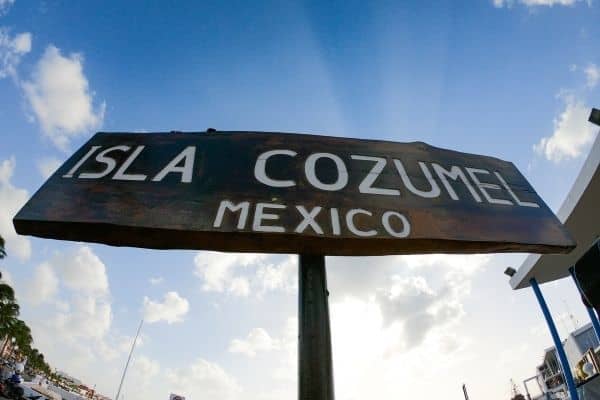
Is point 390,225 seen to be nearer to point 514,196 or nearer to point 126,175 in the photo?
point 514,196

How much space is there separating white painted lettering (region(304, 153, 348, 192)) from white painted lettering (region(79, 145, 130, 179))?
3.37 ft

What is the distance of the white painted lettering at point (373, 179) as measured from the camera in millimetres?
1808

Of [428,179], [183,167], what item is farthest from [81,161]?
[428,179]

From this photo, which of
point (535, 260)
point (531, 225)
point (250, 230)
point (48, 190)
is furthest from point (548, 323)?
point (48, 190)

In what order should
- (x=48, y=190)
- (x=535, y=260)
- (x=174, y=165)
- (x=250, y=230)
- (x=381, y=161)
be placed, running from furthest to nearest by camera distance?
(x=535, y=260)
(x=381, y=161)
(x=174, y=165)
(x=48, y=190)
(x=250, y=230)

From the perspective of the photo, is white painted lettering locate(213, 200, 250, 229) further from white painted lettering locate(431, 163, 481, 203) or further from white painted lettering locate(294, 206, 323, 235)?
white painted lettering locate(431, 163, 481, 203)

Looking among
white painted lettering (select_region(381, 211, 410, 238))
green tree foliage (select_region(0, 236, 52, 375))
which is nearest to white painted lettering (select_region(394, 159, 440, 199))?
white painted lettering (select_region(381, 211, 410, 238))

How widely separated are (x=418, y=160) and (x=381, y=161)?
0.86 feet

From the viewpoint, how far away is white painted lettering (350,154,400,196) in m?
1.81

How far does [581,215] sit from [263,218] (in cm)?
701

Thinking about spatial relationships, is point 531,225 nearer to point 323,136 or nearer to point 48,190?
point 323,136

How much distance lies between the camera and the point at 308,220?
61.7 inches

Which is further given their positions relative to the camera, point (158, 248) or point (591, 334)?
point (591, 334)

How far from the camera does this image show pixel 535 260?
26.1 feet
